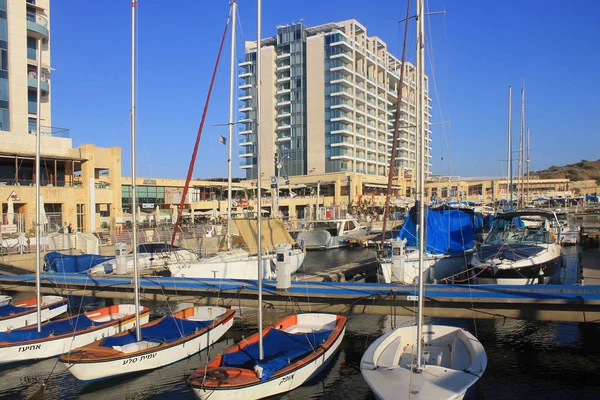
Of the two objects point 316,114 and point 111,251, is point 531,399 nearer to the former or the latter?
point 111,251

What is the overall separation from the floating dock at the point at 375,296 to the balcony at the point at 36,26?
34.5 metres

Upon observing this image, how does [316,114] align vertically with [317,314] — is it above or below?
above

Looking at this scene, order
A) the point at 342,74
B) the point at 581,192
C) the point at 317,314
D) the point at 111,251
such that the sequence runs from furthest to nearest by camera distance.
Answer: the point at 581,192
the point at 342,74
the point at 111,251
the point at 317,314

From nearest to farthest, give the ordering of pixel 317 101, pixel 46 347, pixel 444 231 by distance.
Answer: pixel 46 347
pixel 444 231
pixel 317 101

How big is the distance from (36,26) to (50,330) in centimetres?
4120

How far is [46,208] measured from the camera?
3653 centimetres

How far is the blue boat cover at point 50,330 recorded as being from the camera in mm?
13148

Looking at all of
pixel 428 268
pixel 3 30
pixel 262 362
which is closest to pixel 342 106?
pixel 3 30

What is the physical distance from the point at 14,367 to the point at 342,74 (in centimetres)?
8844

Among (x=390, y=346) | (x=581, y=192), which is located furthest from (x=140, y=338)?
(x=581, y=192)

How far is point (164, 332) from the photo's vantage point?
1340 centimetres

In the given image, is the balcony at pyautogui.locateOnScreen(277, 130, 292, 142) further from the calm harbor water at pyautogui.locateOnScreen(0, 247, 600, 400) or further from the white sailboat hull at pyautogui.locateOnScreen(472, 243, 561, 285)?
the calm harbor water at pyautogui.locateOnScreen(0, 247, 600, 400)

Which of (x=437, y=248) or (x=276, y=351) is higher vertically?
(x=437, y=248)

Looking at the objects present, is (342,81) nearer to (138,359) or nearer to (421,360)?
(138,359)
